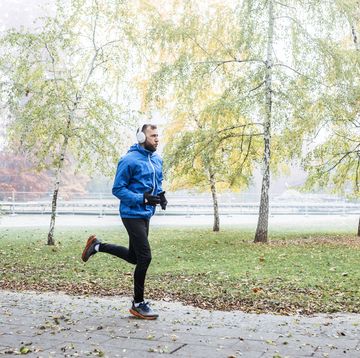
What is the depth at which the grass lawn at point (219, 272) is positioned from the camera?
7.20 metres

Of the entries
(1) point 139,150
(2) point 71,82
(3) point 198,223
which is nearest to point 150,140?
(1) point 139,150

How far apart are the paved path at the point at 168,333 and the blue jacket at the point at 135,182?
3.61ft

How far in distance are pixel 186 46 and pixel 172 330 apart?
38.8 ft

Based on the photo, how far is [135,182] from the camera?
5934 mm

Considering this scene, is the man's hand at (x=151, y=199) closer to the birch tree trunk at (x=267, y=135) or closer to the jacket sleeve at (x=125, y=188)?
the jacket sleeve at (x=125, y=188)

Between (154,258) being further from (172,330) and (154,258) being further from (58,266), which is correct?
(172,330)

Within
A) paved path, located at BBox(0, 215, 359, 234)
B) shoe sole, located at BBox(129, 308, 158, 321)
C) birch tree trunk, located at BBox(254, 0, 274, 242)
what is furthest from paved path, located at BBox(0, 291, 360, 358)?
paved path, located at BBox(0, 215, 359, 234)

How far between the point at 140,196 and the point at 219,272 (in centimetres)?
421

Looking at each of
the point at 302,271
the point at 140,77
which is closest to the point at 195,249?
the point at 302,271

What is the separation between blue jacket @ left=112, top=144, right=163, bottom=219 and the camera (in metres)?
5.81

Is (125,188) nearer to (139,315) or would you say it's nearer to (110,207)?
(139,315)

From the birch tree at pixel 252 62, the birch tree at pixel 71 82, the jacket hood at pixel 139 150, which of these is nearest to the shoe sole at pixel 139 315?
the jacket hood at pixel 139 150

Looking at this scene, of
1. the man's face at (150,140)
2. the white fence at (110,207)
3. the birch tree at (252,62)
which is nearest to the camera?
the man's face at (150,140)

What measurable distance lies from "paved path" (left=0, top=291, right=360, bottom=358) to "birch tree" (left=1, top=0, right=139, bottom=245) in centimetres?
819
